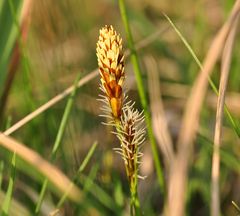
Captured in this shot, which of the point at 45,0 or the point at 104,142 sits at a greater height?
the point at 45,0

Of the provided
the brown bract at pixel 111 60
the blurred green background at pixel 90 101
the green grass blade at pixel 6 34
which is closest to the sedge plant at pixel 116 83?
the brown bract at pixel 111 60

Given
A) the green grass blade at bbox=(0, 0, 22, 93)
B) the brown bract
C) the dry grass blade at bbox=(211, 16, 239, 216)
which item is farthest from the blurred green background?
the brown bract

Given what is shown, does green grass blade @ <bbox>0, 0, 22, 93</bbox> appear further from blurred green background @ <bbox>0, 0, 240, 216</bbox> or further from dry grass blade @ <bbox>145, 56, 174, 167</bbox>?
dry grass blade @ <bbox>145, 56, 174, 167</bbox>

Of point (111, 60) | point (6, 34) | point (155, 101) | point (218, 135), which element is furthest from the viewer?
point (155, 101)

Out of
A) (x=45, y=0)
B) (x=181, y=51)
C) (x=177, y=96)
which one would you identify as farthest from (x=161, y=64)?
(x=45, y=0)

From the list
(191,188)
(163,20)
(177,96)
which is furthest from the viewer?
(163,20)

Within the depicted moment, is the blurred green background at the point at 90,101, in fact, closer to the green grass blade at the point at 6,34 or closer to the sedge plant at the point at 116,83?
the green grass blade at the point at 6,34

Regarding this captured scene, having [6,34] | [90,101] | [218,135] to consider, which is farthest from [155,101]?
[218,135]

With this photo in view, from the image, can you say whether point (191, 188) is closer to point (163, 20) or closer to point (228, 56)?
point (228, 56)

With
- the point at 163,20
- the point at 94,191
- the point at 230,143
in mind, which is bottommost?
the point at 94,191

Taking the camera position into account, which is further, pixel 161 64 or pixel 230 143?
pixel 161 64

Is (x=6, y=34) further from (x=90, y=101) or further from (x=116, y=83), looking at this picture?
(x=116, y=83)
